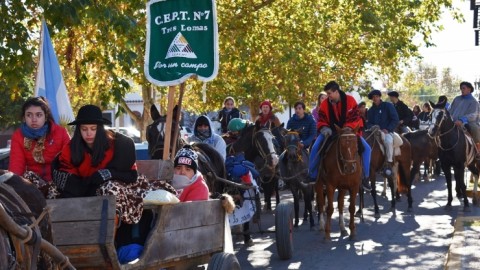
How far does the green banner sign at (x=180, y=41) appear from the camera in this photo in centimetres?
1148

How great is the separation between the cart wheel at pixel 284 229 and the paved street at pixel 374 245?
0.15 m

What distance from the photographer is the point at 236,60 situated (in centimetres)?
2556

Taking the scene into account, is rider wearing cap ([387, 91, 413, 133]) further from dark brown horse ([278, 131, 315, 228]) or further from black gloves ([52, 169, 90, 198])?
black gloves ([52, 169, 90, 198])

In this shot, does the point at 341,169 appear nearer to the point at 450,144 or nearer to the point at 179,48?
the point at 179,48

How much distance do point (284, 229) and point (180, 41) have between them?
116 inches

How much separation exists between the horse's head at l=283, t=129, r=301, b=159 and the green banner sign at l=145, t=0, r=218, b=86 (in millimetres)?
5908

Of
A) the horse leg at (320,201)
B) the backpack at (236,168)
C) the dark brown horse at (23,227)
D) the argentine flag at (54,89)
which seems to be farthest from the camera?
the horse leg at (320,201)

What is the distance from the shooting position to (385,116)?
21.6m

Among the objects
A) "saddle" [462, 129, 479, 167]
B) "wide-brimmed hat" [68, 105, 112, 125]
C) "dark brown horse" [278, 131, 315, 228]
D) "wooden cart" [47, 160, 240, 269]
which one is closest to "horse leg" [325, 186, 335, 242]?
"dark brown horse" [278, 131, 315, 228]

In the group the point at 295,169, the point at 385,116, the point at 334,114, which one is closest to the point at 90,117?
the point at 334,114

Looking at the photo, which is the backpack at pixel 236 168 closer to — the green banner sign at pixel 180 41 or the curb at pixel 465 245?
the green banner sign at pixel 180 41

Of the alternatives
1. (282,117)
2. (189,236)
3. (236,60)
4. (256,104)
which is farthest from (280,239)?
(282,117)

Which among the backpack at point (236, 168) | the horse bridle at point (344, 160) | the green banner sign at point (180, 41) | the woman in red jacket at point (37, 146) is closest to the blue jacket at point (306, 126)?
the horse bridle at point (344, 160)

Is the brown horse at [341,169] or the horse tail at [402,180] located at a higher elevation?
the brown horse at [341,169]
